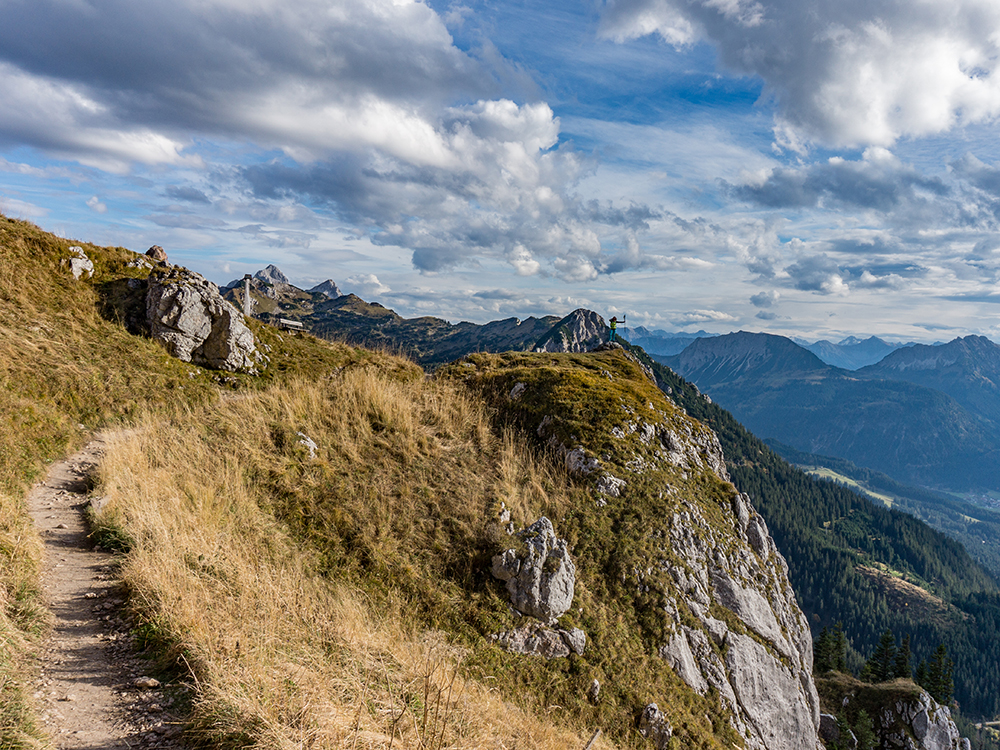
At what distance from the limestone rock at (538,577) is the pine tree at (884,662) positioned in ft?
254

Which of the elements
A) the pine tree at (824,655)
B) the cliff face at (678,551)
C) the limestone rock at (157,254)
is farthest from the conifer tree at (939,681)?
the limestone rock at (157,254)

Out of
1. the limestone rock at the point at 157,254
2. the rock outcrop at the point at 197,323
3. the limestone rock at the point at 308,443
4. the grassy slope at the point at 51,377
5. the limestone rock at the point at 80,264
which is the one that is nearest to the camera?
the grassy slope at the point at 51,377

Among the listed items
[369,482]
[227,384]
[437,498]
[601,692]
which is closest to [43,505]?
[369,482]

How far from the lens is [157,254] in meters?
23.0

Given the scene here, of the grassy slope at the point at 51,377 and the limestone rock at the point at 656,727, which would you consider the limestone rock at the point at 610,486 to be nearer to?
the limestone rock at the point at 656,727

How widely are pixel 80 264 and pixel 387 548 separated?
18935mm

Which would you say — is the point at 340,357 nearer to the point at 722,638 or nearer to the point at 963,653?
the point at 722,638

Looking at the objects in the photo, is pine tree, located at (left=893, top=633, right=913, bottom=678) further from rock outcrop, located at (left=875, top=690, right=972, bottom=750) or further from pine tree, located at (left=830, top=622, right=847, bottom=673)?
rock outcrop, located at (left=875, top=690, right=972, bottom=750)

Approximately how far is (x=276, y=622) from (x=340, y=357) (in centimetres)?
2098

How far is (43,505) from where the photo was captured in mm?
9242

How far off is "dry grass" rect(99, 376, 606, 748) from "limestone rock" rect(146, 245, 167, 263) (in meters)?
12.8

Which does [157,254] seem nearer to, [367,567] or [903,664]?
[367,567]

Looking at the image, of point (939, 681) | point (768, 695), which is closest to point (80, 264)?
point (768, 695)

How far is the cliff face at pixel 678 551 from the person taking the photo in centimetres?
1376
